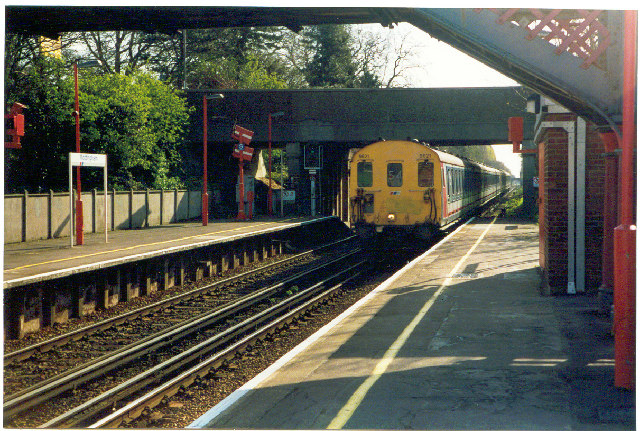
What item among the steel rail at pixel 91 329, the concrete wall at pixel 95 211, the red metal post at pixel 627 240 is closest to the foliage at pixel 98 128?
the concrete wall at pixel 95 211

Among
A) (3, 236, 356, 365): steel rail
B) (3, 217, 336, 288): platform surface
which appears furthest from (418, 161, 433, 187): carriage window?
(3, 236, 356, 365): steel rail

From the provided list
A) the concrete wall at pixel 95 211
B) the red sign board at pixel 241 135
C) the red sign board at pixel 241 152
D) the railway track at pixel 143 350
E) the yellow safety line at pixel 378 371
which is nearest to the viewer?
the yellow safety line at pixel 378 371

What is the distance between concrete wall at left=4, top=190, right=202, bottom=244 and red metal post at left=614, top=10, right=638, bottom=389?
15.4m

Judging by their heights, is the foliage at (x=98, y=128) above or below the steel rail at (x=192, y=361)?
above

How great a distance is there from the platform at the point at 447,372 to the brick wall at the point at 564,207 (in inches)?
20.5

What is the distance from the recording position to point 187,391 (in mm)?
8531

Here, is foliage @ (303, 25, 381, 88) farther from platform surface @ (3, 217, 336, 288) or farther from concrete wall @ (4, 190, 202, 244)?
platform surface @ (3, 217, 336, 288)

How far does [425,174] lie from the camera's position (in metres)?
21.4

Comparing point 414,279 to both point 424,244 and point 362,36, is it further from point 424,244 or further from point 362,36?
point 362,36

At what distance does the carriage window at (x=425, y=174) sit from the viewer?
21.3 m

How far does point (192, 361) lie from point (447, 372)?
413 cm

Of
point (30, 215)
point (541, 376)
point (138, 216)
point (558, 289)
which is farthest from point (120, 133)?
point (541, 376)

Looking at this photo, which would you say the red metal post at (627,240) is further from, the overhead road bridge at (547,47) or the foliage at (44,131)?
the foliage at (44,131)

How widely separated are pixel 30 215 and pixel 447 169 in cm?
1197
